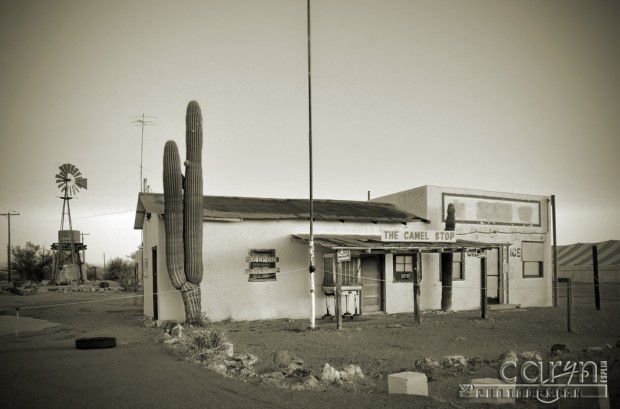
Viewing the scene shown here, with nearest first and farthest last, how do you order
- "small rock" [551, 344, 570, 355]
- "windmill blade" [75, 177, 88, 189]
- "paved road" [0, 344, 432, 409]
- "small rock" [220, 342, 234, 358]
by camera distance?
"paved road" [0, 344, 432, 409], "small rock" [220, 342, 234, 358], "small rock" [551, 344, 570, 355], "windmill blade" [75, 177, 88, 189]

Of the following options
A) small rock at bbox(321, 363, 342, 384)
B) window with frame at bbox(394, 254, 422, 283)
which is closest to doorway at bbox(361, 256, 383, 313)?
window with frame at bbox(394, 254, 422, 283)

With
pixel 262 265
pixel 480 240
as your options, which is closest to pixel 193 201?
pixel 262 265

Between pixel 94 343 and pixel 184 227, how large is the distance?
5239mm

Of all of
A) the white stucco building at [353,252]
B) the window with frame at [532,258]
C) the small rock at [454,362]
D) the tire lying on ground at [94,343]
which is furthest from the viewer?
the window with frame at [532,258]

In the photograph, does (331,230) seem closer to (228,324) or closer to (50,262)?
(228,324)

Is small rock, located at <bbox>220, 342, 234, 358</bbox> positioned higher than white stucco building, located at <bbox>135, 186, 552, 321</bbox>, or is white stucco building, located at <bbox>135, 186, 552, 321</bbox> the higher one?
white stucco building, located at <bbox>135, 186, 552, 321</bbox>

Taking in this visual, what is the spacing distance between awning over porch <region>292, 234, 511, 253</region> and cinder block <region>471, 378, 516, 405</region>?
872 centimetres

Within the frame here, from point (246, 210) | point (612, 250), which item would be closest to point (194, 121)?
point (246, 210)

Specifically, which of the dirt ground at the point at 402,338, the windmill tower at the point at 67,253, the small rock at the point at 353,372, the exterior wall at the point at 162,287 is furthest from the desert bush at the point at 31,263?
the small rock at the point at 353,372

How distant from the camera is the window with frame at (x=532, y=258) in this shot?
24.4 meters

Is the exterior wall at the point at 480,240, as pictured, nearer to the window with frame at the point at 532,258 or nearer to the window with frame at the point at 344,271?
the window with frame at the point at 532,258

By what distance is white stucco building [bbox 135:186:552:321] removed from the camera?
1787cm

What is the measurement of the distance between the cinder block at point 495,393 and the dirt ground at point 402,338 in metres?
0.22

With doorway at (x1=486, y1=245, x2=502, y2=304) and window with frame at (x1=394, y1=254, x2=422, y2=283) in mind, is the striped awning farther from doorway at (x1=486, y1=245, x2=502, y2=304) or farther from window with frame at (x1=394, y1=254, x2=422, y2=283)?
window with frame at (x1=394, y1=254, x2=422, y2=283)
